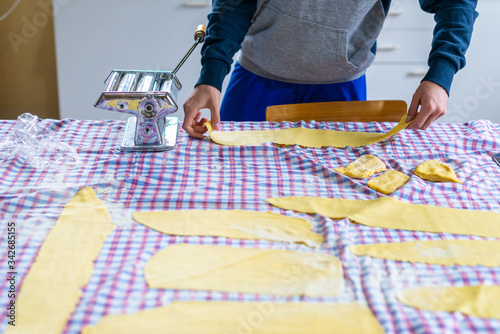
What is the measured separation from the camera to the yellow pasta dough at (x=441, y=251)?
759 millimetres

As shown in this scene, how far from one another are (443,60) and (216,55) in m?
0.58

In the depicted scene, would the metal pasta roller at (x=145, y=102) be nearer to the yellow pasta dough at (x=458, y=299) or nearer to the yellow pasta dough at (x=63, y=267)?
the yellow pasta dough at (x=63, y=267)

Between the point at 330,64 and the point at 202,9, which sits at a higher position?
the point at 202,9

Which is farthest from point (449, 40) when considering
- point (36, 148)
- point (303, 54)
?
point (36, 148)

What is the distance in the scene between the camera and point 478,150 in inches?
45.5

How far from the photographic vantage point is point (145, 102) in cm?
105

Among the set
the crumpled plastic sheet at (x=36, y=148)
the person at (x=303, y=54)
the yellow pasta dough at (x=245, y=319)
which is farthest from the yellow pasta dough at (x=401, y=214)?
the crumpled plastic sheet at (x=36, y=148)

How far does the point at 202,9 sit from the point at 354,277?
→ 1928mm

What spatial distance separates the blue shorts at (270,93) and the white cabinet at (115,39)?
1.01 m

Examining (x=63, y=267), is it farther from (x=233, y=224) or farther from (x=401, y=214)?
(x=401, y=214)

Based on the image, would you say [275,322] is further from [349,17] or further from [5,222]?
[349,17]

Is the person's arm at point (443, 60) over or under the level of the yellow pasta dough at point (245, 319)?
over

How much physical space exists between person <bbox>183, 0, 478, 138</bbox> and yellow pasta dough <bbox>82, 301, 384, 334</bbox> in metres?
0.60

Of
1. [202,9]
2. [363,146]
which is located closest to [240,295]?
[363,146]
